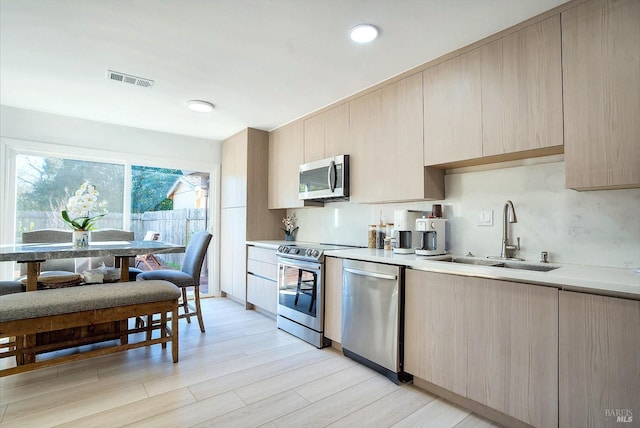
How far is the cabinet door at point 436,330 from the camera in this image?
6.17 ft

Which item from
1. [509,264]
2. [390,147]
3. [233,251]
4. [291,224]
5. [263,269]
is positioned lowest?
[263,269]

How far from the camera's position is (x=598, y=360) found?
1.40 metres

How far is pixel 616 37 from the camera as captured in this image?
160 centimetres

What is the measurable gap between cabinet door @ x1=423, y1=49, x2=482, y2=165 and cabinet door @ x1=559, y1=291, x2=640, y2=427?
3.61 ft

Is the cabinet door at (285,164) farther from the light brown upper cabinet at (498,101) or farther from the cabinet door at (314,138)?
the light brown upper cabinet at (498,101)

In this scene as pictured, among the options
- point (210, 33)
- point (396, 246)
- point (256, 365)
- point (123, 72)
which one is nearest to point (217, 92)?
point (123, 72)

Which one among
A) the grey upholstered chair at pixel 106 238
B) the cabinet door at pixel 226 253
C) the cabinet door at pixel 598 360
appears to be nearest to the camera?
the cabinet door at pixel 598 360

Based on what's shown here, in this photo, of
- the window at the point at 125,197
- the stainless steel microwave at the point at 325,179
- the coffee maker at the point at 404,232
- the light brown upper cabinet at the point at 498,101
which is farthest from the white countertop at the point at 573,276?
the window at the point at 125,197

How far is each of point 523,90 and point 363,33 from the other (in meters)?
1.05

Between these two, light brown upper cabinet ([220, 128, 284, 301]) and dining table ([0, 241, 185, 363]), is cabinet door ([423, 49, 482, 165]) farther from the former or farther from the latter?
light brown upper cabinet ([220, 128, 284, 301])

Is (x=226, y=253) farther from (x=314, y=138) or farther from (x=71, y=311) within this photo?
(x=71, y=311)

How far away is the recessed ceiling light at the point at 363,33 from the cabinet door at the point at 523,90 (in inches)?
29.6

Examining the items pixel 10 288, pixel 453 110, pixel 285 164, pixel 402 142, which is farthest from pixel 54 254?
pixel 453 110

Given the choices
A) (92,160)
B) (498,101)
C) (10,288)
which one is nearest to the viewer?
(498,101)
